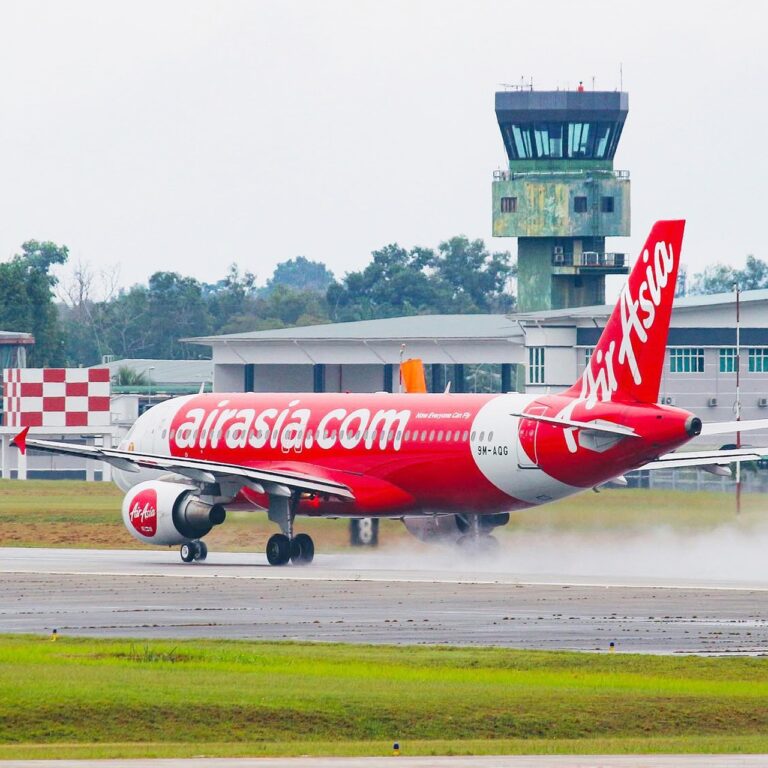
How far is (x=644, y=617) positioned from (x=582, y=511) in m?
20.7

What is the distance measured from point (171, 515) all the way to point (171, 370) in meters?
122

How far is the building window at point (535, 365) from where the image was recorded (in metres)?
110

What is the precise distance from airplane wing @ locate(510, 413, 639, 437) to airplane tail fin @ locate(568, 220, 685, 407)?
700mm

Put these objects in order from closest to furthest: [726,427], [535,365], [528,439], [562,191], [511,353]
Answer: [528,439]
[726,427]
[535,365]
[511,353]
[562,191]

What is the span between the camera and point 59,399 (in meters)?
106

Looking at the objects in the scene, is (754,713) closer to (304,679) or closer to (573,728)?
(573,728)

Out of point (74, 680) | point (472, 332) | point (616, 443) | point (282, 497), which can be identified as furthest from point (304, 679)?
point (472, 332)

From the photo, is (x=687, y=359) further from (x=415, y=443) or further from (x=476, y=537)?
(x=415, y=443)

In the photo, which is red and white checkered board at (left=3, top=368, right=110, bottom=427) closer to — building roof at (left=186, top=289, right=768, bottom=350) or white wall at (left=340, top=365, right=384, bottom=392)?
building roof at (left=186, top=289, right=768, bottom=350)

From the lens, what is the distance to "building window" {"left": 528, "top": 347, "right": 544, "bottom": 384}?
110500 millimetres

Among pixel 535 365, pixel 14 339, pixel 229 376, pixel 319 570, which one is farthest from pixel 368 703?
pixel 14 339

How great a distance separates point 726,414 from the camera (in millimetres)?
105750

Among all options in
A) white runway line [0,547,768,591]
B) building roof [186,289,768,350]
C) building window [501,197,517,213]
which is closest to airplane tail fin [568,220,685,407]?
white runway line [0,547,768,591]

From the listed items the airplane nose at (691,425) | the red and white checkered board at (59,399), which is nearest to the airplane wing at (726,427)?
the airplane nose at (691,425)
